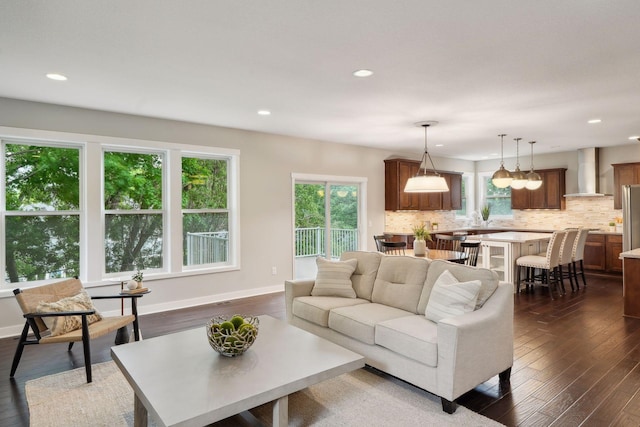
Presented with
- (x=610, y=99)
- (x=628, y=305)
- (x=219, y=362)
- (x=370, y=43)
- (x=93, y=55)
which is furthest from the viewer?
(x=628, y=305)

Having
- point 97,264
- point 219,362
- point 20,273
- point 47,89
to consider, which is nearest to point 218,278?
point 97,264

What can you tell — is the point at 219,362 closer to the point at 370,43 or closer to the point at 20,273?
the point at 370,43

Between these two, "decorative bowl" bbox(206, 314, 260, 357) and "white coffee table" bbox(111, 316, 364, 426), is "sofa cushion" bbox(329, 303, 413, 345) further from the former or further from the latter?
"decorative bowl" bbox(206, 314, 260, 357)

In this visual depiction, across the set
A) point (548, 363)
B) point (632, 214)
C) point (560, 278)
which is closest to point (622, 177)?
point (632, 214)

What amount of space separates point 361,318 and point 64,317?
2.45 metres

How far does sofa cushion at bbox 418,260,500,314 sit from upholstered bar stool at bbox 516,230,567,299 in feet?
11.1

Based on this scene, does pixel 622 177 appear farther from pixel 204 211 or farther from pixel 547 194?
pixel 204 211

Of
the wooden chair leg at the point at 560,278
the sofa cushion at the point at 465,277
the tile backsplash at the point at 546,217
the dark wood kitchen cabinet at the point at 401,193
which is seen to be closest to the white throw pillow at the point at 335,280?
the sofa cushion at the point at 465,277

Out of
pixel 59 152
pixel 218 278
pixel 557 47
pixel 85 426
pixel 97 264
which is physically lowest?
pixel 85 426

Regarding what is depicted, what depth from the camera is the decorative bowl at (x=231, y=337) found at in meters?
2.43

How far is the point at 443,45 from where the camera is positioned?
2.94 meters

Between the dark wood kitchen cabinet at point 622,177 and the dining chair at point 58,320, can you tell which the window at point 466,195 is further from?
the dining chair at point 58,320

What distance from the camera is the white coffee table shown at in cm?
190

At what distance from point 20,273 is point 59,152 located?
4.83 ft
